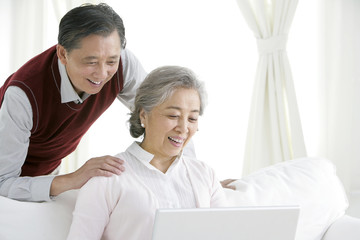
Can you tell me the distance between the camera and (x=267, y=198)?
2.24m

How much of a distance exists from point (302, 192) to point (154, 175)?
0.83m

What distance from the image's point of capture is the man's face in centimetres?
183

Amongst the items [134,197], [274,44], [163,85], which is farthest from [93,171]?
[274,44]

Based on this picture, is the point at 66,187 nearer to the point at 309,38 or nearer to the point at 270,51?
the point at 270,51

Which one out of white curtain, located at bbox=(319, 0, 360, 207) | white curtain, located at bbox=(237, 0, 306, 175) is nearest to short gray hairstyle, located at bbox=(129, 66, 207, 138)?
white curtain, located at bbox=(237, 0, 306, 175)

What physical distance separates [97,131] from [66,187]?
239 centimetres

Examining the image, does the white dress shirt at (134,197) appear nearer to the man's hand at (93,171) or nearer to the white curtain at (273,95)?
the man's hand at (93,171)

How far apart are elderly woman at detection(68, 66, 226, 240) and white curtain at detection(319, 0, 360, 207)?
7.05ft

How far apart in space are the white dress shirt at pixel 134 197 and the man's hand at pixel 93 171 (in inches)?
0.8

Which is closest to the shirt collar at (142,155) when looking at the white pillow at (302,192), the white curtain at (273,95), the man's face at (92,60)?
the man's face at (92,60)

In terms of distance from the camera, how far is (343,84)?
150 inches

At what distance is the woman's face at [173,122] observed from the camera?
1.80 meters

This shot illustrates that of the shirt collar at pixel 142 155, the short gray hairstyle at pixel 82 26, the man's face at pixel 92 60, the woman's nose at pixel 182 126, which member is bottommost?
the shirt collar at pixel 142 155

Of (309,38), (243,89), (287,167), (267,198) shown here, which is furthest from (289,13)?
(267,198)
